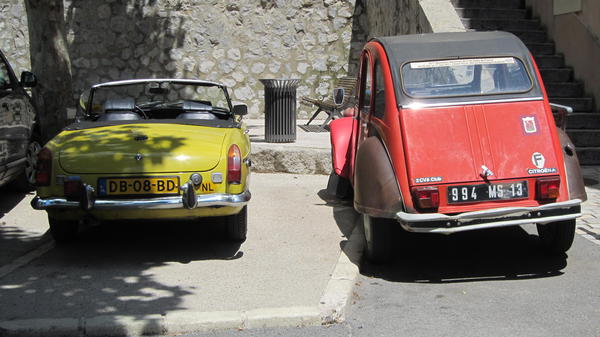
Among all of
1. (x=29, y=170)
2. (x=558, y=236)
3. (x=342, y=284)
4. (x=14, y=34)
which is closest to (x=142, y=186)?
(x=342, y=284)

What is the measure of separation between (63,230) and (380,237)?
2.81 m

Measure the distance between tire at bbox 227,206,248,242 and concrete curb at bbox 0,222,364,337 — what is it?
1709 millimetres

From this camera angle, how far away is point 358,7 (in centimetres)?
1445

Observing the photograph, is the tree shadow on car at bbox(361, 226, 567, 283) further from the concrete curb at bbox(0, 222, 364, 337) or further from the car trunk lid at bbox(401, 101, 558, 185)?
the concrete curb at bbox(0, 222, 364, 337)

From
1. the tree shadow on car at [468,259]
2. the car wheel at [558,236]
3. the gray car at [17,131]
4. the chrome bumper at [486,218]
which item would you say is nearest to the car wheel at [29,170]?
the gray car at [17,131]

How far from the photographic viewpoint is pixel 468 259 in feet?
20.7

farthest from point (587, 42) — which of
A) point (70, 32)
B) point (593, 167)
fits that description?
point (70, 32)

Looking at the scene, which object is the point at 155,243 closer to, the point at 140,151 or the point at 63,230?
the point at 63,230

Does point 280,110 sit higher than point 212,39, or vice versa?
point 212,39

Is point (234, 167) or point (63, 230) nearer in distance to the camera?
point (234, 167)

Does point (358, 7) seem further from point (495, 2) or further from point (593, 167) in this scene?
point (593, 167)

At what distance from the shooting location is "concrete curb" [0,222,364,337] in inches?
179

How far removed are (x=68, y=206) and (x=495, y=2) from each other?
9301 mm

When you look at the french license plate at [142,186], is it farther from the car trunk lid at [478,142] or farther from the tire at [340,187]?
the tire at [340,187]
